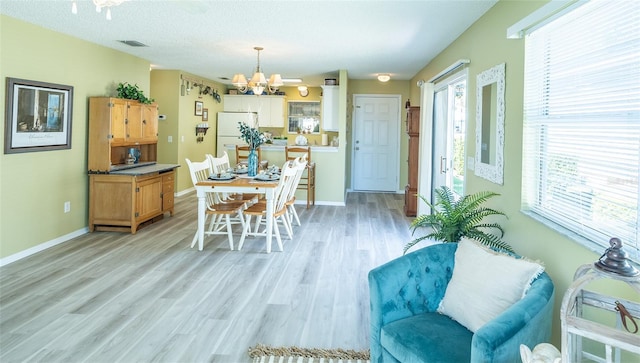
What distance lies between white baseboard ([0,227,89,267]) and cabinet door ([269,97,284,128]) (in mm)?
5674

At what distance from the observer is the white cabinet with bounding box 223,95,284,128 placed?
34.1ft

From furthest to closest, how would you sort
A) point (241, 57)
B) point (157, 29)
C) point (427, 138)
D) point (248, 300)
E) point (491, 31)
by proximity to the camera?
point (241, 57), point (427, 138), point (157, 29), point (491, 31), point (248, 300)

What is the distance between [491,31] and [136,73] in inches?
204

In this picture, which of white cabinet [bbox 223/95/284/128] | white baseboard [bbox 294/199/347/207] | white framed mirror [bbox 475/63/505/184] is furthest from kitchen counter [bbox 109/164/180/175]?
white cabinet [bbox 223/95/284/128]

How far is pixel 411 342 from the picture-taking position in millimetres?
1878

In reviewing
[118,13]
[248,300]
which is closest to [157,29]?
[118,13]

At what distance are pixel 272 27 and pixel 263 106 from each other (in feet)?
19.6

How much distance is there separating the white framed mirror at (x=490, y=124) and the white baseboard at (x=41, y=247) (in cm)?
465

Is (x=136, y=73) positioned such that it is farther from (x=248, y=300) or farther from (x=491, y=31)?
(x=491, y=31)

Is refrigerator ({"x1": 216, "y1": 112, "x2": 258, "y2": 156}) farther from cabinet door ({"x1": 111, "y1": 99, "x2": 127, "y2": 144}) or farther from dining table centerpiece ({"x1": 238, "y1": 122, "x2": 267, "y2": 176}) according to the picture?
dining table centerpiece ({"x1": 238, "y1": 122, "x2": 267, "y2": 176})

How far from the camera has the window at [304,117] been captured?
416 inches

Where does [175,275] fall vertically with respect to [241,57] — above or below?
below

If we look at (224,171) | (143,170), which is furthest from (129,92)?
(224,171)

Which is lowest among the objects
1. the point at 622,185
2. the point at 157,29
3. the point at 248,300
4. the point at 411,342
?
the point at 248,300
